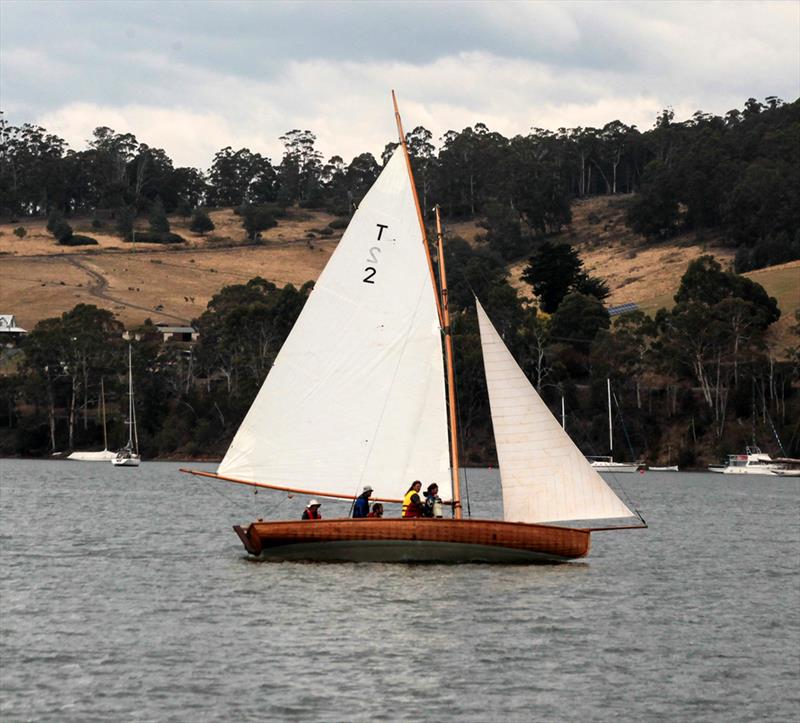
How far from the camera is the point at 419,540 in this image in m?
41.5

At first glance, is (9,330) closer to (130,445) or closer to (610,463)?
(130,445)

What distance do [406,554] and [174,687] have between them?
1546 cm

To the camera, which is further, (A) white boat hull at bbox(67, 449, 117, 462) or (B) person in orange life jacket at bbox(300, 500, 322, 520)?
(A) white boat hull at bbox(67, 449, 117, 462)

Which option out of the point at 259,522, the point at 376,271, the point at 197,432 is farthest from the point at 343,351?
the point at 197,432

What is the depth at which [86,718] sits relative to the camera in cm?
2442

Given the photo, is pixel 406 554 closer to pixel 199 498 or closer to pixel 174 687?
pixel 174 687

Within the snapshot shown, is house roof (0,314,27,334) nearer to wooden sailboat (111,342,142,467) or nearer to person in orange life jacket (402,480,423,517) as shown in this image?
wooden sailboat (111,342,142,467)

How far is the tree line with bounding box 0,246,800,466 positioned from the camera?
128250 mm

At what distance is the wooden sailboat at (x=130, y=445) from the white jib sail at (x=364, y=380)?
8673 centimetres

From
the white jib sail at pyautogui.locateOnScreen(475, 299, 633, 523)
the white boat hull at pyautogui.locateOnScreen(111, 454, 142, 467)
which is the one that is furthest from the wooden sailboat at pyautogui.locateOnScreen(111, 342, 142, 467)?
the white jib sail at pyautogui.locateOnScreen(475, 299, 633, 523)

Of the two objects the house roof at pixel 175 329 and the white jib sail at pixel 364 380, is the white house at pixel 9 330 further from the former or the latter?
the white jib sail at pixel 364 380

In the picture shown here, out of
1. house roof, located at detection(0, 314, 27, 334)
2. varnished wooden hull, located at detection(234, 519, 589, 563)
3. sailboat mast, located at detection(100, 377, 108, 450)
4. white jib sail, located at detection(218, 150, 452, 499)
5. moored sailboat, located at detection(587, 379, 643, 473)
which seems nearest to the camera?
varnished wooden hull, located at detection(234, 519, 589, 563)

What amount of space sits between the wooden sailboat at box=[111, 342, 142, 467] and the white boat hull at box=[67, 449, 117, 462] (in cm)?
171

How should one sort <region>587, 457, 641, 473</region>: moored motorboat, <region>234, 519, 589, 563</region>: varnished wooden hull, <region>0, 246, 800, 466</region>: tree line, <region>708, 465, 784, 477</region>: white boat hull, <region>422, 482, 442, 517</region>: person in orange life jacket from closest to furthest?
<region>234, 519, 589, 563</region>: varnished wooden hull < <region>422, 482, 442, 517</region>: person in orange life jacket < <region>708, 465, 784, 477</region>: white boat hull < <region>587, 457, 641, 473</region>: moored motorboat < <region>0, 246, 800, 466</region>: tree line
